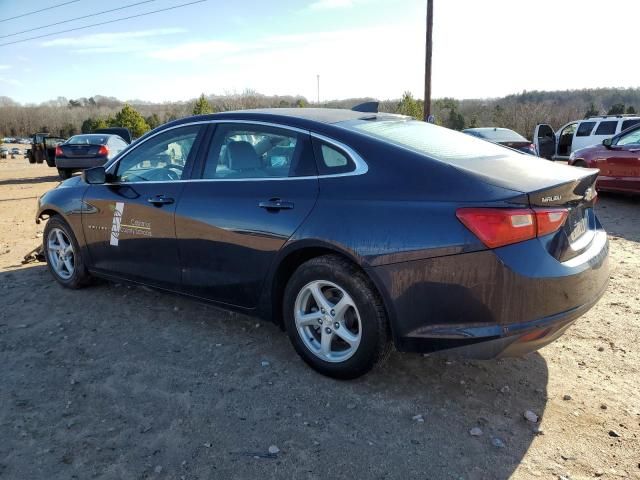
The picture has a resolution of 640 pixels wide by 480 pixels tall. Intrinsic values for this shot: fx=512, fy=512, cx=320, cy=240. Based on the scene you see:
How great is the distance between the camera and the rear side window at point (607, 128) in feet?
53.3

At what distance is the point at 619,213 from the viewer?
8602 millimetres

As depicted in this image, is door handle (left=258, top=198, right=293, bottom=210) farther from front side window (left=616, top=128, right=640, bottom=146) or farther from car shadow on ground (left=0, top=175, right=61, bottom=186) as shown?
car shadow on ground (left=0, top=175, right=61, bottom=186)

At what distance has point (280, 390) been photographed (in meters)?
3.07

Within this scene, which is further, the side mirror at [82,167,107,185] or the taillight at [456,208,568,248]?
the side mirror at [82,167,107,185]

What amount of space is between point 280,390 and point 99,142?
44.7 feet

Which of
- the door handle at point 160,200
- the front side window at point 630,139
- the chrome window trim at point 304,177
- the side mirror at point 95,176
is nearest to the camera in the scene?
the chrome window trim at point 304,177

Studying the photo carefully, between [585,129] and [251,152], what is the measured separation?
16888 mm

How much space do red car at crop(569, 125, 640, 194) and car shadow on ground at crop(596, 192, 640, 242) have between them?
1.12ft

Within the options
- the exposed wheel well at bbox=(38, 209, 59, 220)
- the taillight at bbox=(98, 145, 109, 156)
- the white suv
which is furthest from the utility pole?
the exposed wheel well at bbox=(38, 209, 59, 220)

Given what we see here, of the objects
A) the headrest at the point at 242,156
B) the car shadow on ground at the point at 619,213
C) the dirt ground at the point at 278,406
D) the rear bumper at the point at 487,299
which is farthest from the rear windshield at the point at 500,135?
the rear bumper at the point at 487,299

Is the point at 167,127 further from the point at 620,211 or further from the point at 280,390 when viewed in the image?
the point at 620,211

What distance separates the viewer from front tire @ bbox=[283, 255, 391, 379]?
2.89 metres

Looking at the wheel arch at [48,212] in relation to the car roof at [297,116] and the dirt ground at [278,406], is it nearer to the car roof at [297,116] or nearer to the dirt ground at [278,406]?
the dirt ground at [278,406]

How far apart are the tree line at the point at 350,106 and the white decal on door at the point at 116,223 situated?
17.0 ft
